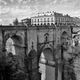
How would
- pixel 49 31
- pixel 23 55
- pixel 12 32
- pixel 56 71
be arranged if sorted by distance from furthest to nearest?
pixel 56 71 < pixel 49 31 < pixel 23 55 < pixel 12 32

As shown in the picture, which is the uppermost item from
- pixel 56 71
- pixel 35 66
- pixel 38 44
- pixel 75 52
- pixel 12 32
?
pixel 12 32

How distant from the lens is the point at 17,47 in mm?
19531

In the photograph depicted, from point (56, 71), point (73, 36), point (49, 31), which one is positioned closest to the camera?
point (49, 31)

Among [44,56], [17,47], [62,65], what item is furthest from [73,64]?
[17,47]

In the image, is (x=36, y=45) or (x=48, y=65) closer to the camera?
(x=36, y=45)

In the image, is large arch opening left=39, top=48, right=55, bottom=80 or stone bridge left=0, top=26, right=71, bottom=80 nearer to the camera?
stone bridge left=0, top=26, right=71, bottom=80

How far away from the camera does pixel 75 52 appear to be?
84.5 ft

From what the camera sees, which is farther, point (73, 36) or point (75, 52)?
point (73, 36)

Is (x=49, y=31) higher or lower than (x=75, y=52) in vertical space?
higher

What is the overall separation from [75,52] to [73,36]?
4390 mm

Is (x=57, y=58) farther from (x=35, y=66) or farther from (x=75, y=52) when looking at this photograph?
(x=35, y=66)

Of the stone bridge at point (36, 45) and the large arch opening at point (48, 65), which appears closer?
the stone bridge at point (36, 45)

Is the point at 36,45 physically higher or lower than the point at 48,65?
higher

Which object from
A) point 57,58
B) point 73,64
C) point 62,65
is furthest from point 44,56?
point 73,64
